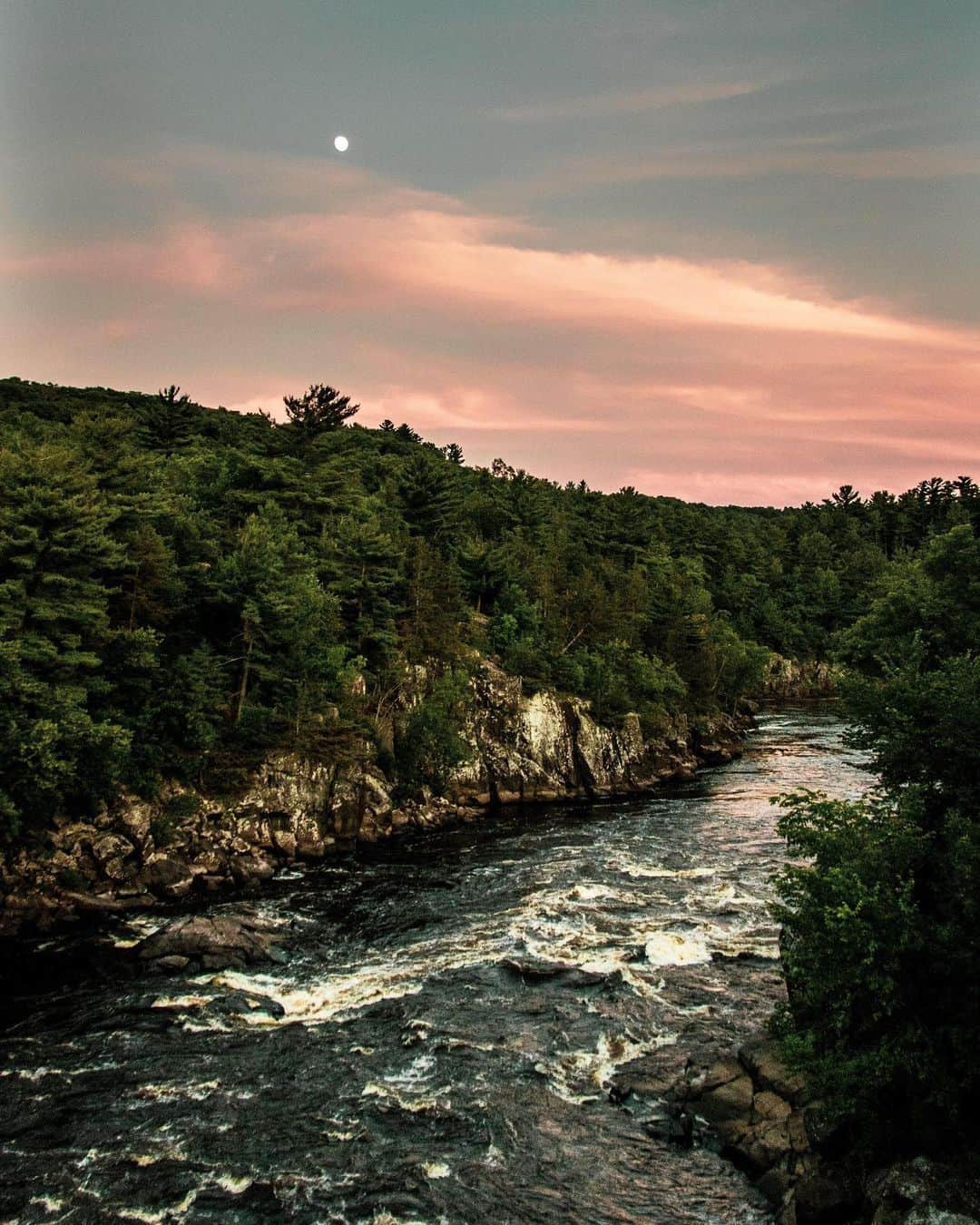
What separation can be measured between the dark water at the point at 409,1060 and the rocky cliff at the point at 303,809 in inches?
167

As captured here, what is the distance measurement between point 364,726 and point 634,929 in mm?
23752

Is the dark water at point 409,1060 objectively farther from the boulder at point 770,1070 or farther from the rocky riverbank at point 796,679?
the rocky riverbank at point 796,679

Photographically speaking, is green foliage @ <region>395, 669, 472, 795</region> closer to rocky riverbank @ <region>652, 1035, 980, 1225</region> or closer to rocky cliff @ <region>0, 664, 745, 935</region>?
rocky cliff @ <region>0, 664, 745, 935</region>

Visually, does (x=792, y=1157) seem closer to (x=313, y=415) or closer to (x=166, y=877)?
(x=166, y=877)

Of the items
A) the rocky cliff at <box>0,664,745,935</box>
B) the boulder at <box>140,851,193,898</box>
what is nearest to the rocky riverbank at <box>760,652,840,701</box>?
the rocky cliff at <box>0,664,745,935</box>

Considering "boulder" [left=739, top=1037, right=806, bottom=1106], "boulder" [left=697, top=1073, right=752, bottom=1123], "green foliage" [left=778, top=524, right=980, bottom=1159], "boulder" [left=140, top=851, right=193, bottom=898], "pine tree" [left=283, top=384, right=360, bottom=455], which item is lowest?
"boulder" [left=140, top=851, right=193, bottom=898]

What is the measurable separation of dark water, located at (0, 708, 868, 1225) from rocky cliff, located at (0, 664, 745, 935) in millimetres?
4250

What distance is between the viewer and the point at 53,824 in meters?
34.0

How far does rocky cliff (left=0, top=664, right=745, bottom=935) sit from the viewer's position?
32938 mm

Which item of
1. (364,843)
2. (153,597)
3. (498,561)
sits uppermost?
(498,561)

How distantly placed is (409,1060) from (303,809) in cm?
2291

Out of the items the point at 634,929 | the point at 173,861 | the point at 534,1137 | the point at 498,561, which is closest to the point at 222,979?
the point at 173,861

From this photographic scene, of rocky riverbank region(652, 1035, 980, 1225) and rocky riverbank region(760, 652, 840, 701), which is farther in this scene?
rocky riverbank region(760, 652, 840, 701)

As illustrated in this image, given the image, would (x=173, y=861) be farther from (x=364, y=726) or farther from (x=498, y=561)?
(x=498, y=561)
